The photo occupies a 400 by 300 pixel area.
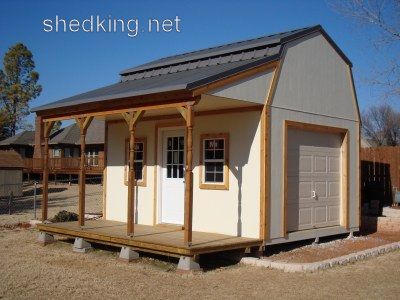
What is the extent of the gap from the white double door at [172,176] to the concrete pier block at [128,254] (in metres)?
2.02

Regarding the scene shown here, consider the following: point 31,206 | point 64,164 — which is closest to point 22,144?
point 64,164

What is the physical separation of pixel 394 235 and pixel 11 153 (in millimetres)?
21895

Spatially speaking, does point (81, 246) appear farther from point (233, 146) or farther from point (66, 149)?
point (66, 149)

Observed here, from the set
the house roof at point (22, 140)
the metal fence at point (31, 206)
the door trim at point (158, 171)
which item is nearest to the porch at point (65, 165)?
the metal fence at point (31, 206)

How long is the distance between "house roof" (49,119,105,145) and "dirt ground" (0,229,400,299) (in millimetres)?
31107

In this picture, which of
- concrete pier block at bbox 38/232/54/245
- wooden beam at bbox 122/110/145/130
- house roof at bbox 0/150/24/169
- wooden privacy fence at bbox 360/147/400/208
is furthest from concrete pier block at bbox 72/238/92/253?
house roof at bbox 0/150/24/169

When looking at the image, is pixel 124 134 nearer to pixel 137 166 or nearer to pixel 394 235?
pixel 137 166

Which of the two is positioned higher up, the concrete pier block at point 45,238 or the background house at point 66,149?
the background house at point 66,149

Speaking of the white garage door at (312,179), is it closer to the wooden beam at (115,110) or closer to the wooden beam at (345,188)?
the wooden beam at (345,188)

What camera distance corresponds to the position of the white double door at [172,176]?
11.7 metres

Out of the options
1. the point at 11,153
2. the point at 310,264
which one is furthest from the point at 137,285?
the point at 11,153

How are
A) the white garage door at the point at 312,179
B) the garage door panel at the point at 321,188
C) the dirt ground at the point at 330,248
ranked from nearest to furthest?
the dirt ground at the point at 330,248, the white garage door at the point at 312,179, the garage door panel at the point at 321,188

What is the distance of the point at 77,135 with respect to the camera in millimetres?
45500

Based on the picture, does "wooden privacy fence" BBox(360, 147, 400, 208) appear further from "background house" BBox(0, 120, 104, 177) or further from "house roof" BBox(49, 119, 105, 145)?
"house roof" BBox(49, 119, 105, 145)
